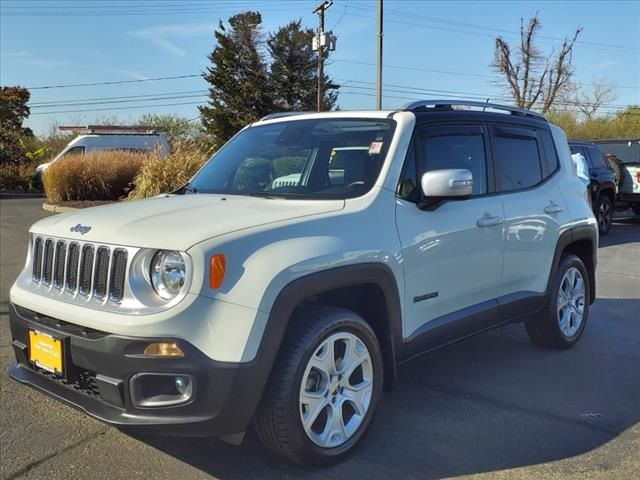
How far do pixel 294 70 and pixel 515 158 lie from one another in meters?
40.1

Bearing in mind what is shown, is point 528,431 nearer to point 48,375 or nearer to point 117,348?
point 117,348

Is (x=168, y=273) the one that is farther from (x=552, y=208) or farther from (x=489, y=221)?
(x=552, y=208)

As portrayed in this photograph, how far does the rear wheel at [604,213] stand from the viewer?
12.6 metres

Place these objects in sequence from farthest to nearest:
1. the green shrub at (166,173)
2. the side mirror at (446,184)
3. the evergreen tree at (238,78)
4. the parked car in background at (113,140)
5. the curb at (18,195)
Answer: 1. the evergreen tree at (238,78)
2. the curb at (18,195)
3. the parked car in background at (113,140)
4. the green shrub at (166,173)
5. the side mirror at (446,184)

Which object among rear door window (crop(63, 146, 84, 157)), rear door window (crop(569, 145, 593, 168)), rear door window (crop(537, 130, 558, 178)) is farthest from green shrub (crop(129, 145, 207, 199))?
rear door window (crop(537, 130, 558, 178))

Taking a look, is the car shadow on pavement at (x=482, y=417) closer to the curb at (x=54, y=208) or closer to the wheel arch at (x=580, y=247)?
the wheel arch at (x=580, y=247)

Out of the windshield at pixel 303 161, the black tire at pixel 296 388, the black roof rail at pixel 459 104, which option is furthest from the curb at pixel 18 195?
the black tire at pixel 296 388

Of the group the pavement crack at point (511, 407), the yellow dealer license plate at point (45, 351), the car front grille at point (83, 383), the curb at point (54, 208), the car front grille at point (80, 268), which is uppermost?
the car front grille at point (80, 268)

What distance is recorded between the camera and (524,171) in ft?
15.4

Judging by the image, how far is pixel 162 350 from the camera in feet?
8.72

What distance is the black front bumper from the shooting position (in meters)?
2.64

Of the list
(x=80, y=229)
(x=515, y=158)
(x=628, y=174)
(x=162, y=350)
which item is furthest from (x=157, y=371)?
(x=628, y=174)

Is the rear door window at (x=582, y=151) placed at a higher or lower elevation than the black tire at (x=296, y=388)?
higher

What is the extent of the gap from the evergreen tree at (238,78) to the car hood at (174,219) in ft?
131
